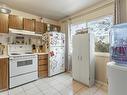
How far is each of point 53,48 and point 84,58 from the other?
1.37 m

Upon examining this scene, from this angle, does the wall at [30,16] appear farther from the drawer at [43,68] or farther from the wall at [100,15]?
the drawer at [43,68]

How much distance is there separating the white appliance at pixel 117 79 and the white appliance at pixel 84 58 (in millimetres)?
1393

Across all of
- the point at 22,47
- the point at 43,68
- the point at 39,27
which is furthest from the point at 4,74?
the point at 39,27

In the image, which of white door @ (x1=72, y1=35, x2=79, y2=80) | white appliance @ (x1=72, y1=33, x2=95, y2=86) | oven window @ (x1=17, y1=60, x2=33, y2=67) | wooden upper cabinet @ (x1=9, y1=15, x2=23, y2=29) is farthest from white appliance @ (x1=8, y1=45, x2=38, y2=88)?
white appliance @ (x1=72, y1=33, x2=95, y2=86)

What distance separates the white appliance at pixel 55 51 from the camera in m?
3.88

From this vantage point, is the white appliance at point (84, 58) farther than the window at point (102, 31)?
No

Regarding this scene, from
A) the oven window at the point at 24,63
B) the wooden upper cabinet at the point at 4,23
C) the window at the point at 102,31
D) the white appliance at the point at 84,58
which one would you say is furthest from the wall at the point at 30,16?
the window at the point at 102,31

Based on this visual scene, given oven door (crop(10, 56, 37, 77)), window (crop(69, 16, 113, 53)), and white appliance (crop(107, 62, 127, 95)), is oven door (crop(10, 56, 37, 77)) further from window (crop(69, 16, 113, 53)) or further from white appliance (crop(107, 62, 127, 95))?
white appliance (crop(107, 62, 127, 95))

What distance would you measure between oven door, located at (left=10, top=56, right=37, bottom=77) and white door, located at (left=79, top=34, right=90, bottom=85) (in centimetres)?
157

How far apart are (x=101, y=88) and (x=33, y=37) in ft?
9.77

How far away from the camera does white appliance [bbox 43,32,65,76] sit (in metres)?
3.88

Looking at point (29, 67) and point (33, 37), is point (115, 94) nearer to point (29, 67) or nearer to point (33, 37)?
point (29, 67)

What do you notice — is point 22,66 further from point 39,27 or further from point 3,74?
point 39,27

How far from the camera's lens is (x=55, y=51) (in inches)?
160
